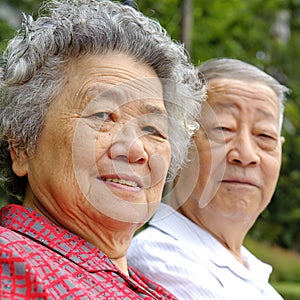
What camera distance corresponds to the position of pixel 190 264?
2.63 meters

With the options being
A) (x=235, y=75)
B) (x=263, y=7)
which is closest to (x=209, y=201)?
(x=235, y=75)

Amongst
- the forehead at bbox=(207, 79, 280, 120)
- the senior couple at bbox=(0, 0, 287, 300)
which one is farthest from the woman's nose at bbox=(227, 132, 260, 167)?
the senior couple at bbox=(0, 0, 287, 300)

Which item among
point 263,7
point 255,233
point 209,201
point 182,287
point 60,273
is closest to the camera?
point 60,273

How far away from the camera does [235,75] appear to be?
3.00 metres

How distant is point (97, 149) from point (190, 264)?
2.44 feet

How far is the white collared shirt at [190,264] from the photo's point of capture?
2.56 meters

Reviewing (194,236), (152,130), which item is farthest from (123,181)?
(194,236)

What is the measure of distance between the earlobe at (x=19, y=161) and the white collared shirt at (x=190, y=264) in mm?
676

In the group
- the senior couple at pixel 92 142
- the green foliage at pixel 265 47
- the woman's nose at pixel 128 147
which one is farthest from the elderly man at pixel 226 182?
the woman's nose at pixel 128 147

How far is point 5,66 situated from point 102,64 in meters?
0.33

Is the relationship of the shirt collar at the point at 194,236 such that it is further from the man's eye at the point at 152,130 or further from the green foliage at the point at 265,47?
the green foliage at the point at 265,47

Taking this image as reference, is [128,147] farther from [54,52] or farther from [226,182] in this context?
[226,182]

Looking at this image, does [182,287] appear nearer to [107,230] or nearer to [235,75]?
[107,230]

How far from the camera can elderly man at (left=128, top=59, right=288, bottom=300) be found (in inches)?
110
